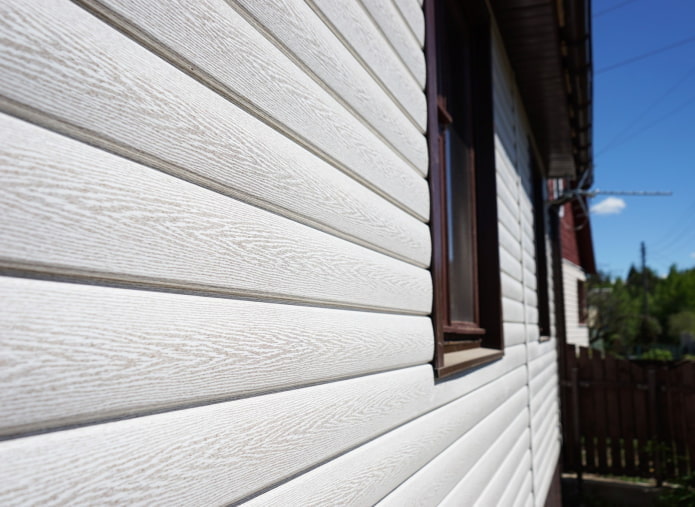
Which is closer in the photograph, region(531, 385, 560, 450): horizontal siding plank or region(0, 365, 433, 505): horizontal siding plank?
region(0, 365, 433, 505): horizontal siding plank

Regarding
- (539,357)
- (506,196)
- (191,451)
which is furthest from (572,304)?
(191,451)

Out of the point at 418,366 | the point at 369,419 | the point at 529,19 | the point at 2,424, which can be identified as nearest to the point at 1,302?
the point at 2,424

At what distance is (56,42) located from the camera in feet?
1.99

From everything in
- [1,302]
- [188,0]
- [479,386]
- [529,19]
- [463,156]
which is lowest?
[479,386]

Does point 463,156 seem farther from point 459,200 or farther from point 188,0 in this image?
point 188,0

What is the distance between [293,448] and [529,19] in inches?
141

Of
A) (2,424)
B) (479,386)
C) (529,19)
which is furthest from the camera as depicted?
(529,19)

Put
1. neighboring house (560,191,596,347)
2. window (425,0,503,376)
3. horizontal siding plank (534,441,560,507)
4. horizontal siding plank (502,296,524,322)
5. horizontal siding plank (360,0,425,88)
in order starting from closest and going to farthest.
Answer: horizontal siding plank (360,0,425,88)
window (425,0,503,376)
horizontal siding plank (502,296,524,322)
horizontal siding plank (534,441,560,507)
neighboring house (560,191,596,347)

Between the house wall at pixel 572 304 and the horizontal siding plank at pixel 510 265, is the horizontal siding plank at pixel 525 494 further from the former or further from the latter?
the house wall at pixel 572 304

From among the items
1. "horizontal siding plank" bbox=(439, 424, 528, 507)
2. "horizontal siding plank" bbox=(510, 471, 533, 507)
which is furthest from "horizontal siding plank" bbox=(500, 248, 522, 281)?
"horizontal siding plank" bbox=(510, 471, 533, 507)

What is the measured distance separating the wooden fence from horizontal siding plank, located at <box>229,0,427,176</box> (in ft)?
25.8

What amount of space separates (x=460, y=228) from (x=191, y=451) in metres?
2.60

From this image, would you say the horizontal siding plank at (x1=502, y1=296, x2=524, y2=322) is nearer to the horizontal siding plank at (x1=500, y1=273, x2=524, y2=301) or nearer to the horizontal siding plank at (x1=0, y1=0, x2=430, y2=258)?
the horizontal siding plank at (x1=500, y1=273, x2=524, y2=301)

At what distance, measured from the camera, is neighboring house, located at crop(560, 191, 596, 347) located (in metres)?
14.2
